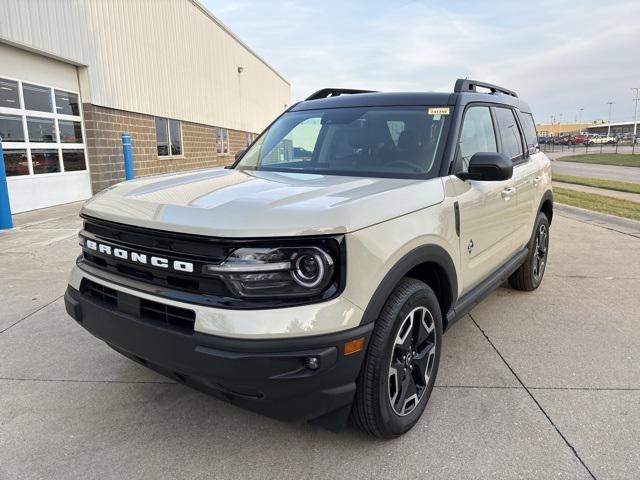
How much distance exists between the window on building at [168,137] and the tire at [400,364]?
49.3 ft

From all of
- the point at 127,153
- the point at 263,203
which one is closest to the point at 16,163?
the point at 127,153

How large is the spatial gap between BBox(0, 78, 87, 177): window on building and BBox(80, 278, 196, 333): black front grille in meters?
8.49

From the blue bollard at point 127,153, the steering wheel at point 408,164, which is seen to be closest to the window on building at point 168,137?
the blue bollard at point 127,153

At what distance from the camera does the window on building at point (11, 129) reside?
30.1ft

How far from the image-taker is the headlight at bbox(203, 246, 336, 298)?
6.55ft

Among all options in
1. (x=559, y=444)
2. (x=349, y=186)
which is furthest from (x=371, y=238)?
(x=559, y=444)

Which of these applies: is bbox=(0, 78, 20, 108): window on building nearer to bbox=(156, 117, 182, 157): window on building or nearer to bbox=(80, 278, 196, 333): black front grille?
bbox=(156, 117, 182, 157): window on building

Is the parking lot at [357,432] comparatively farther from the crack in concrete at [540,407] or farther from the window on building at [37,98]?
the window on building at [37,98]

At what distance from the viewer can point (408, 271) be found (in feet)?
8.07

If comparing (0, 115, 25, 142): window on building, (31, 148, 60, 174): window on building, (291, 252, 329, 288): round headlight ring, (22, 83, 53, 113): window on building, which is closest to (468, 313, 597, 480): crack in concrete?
(291, 252, 329, 288): round headlight ring

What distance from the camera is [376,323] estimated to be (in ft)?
7.31

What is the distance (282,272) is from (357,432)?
3.72ft

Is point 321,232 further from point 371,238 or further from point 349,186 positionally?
point 349,186

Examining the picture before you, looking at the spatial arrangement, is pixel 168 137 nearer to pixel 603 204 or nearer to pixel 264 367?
pixel 603 204
